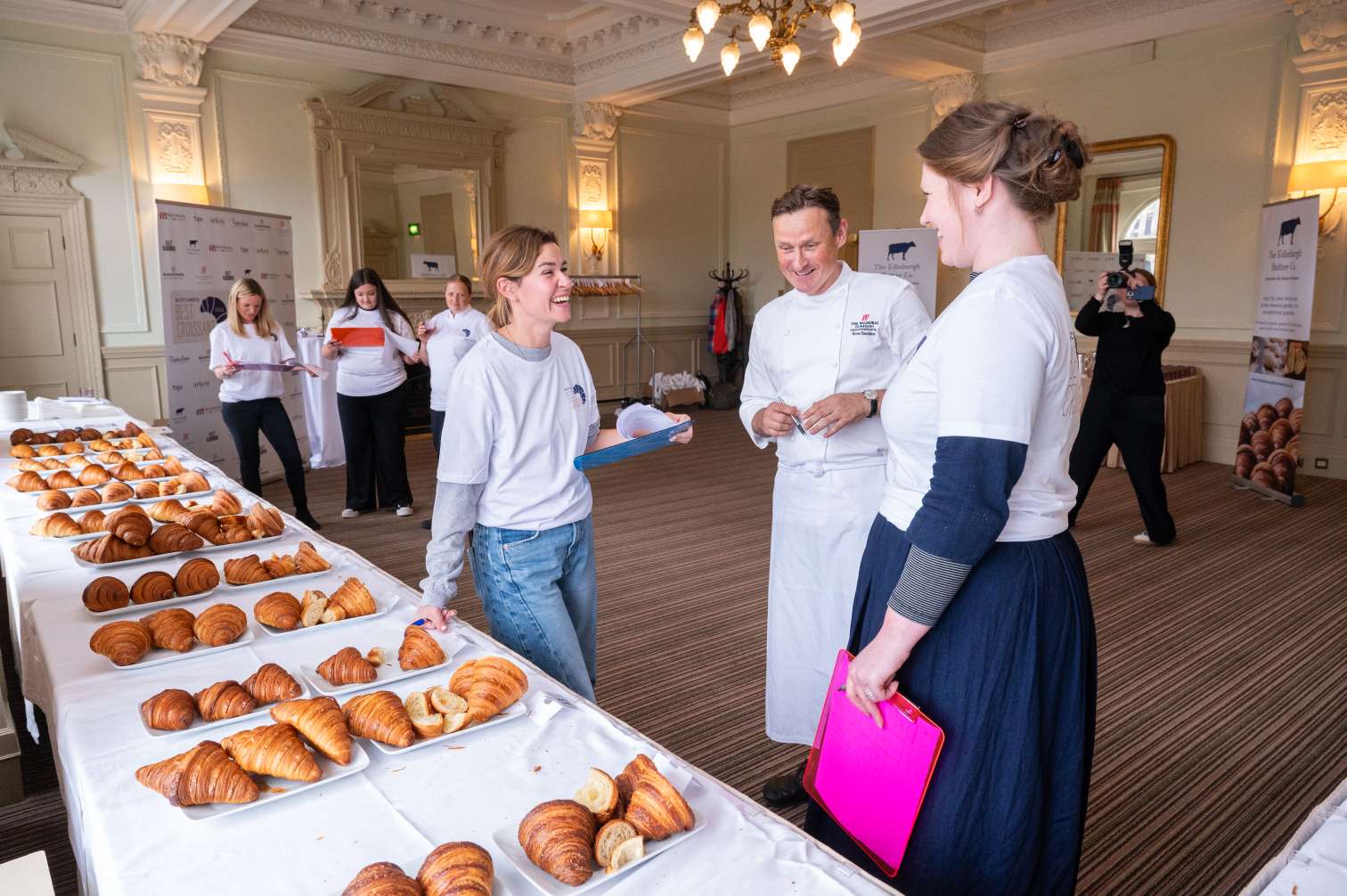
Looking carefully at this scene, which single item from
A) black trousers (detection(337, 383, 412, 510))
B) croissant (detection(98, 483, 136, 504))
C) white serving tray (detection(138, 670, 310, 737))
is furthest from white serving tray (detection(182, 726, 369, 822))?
→ black trousers (detection(337, 383, 412, 510))

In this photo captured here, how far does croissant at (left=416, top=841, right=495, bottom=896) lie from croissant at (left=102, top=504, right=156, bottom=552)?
1.42m

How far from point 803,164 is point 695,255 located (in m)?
1.69

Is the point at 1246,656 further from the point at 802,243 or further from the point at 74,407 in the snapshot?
the point at 74,407

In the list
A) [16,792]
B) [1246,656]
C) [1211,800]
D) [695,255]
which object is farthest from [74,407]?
[695,255]

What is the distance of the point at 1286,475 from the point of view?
18.8 feet

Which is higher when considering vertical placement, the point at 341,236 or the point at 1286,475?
the point at 341,236

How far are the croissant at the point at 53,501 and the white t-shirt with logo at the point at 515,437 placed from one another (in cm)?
134

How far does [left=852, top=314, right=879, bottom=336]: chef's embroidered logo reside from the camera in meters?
2.13

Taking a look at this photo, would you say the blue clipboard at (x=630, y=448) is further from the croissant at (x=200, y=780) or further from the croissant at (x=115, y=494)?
the croissant at (x=115, y=494)

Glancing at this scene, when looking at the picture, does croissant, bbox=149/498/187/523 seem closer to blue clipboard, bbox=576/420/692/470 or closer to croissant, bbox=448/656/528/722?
blue clipboard, bbox=576/420/692/470

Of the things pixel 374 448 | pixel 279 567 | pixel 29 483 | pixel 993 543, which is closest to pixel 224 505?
pixel 279 567

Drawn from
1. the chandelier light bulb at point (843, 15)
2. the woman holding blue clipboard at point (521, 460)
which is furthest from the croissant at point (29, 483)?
the chandelier light bulb at point (843, 15)

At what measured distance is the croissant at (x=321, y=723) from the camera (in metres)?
Answer: 1.10

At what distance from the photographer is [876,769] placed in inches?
52.0
